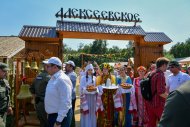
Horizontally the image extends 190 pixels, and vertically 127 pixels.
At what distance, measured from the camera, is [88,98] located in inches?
307

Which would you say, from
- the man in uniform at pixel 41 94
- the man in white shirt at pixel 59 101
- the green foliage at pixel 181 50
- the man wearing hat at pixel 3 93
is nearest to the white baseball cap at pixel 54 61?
the man in white shirt at pixel 59 101

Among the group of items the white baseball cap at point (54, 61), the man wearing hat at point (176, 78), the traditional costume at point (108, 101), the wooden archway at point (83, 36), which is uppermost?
A: the wooden archway at point (83, 36)

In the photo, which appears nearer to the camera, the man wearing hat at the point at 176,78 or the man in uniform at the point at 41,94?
the man in uniform at the point at 41,94

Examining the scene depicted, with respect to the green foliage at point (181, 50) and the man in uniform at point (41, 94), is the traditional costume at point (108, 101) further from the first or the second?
the green foliage at point (181, 50)

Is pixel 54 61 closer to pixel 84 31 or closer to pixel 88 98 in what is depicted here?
pixel 88 98

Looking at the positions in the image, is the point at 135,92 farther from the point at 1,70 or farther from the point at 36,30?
the point at 36,30

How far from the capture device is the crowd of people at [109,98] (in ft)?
4.06

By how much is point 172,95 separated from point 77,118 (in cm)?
889

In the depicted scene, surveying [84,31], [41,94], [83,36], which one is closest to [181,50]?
[83,36]

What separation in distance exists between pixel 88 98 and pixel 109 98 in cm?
60

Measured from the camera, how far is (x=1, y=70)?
507 centimetres

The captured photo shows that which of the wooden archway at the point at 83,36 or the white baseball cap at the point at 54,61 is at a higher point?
the wooden archway at the point at 83,36

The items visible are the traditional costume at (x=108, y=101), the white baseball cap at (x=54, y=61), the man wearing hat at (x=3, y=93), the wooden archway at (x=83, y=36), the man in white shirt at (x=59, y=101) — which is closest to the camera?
the man in white shirt at (x=59, y=101)

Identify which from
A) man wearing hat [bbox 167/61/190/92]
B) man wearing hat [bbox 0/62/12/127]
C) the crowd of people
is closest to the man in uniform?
the crowd of people
